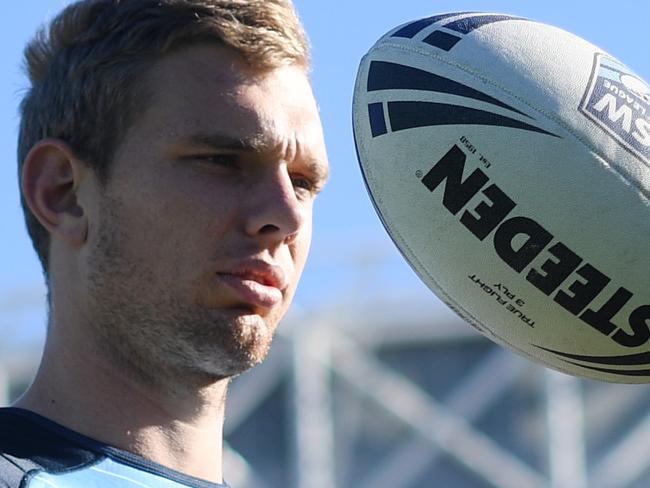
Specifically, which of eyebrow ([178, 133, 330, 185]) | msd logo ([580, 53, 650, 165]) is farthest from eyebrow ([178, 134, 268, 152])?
msd logo ([580, 53, 650, 165])

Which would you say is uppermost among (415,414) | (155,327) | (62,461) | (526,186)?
(526,186)

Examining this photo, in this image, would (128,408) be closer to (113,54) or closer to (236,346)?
(236,346)

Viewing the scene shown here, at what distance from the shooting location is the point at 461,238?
437cm

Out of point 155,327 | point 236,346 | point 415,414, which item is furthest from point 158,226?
point 415,414

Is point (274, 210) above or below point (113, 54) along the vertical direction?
below

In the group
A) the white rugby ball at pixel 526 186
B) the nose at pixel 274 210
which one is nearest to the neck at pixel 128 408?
the nose at pixel 274 210

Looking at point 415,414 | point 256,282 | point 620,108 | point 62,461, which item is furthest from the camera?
point 415,414

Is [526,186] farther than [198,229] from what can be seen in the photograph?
Yes

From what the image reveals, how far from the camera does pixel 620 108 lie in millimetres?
4473

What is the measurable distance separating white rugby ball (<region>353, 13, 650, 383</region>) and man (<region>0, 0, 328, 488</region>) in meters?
0.27

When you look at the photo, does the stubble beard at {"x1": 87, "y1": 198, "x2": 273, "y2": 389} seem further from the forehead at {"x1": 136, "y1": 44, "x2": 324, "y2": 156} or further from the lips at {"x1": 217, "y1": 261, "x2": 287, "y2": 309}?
the forehead at {"x1": 136, "y1": 44, "x2": 324, "y2": 156}

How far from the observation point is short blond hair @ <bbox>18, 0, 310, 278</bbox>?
4348 mm

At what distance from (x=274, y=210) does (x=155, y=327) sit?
1.28 feet

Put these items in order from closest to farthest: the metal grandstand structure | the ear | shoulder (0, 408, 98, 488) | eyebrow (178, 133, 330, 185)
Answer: shoulder (0, 408, 98, 488)
eyebrow (178, 133, 330, 185)
the ear
the metal grandstand structure
